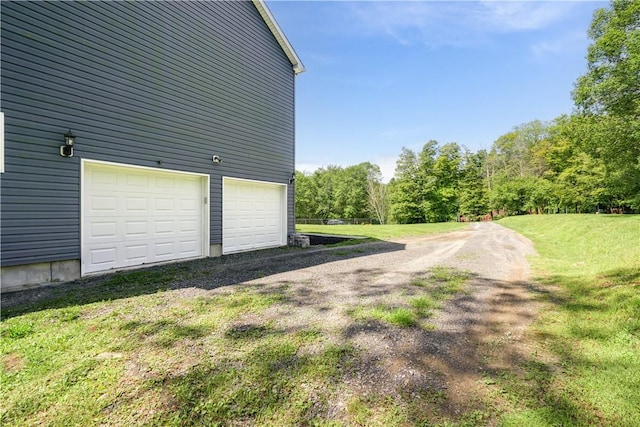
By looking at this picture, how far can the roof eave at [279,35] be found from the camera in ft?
28.6

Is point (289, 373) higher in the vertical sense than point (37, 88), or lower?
lower

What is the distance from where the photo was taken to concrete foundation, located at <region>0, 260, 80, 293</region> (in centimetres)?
443

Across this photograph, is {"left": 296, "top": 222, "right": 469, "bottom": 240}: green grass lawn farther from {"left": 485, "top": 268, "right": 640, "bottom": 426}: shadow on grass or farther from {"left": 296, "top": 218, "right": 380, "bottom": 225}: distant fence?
{"left": 296, "top": 218, "right": 380, "bottom": 225}: distant fence

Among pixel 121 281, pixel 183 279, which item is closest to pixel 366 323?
pixel 183 279

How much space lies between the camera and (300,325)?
3.07m

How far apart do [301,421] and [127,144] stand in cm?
623

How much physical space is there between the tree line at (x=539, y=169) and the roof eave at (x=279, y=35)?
471 inches

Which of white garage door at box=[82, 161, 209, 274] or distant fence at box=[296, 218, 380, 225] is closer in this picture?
white garage door at box=[82, 161, 209, 274]

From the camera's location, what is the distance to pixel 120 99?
5.78 m

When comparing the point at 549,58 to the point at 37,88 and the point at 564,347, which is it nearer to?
the point at 564,347

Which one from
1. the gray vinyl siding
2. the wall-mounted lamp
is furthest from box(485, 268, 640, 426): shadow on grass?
the wall-mounted lamp

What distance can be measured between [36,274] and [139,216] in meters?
1.86

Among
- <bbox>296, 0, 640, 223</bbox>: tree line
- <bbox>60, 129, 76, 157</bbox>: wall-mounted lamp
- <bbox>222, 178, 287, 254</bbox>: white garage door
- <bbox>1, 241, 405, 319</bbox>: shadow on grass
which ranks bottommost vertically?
<bbox>1, 241, 405, 319</bbox>: shadow on grass

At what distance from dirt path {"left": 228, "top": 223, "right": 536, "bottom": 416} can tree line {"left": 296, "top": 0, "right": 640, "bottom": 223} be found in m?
11.0
